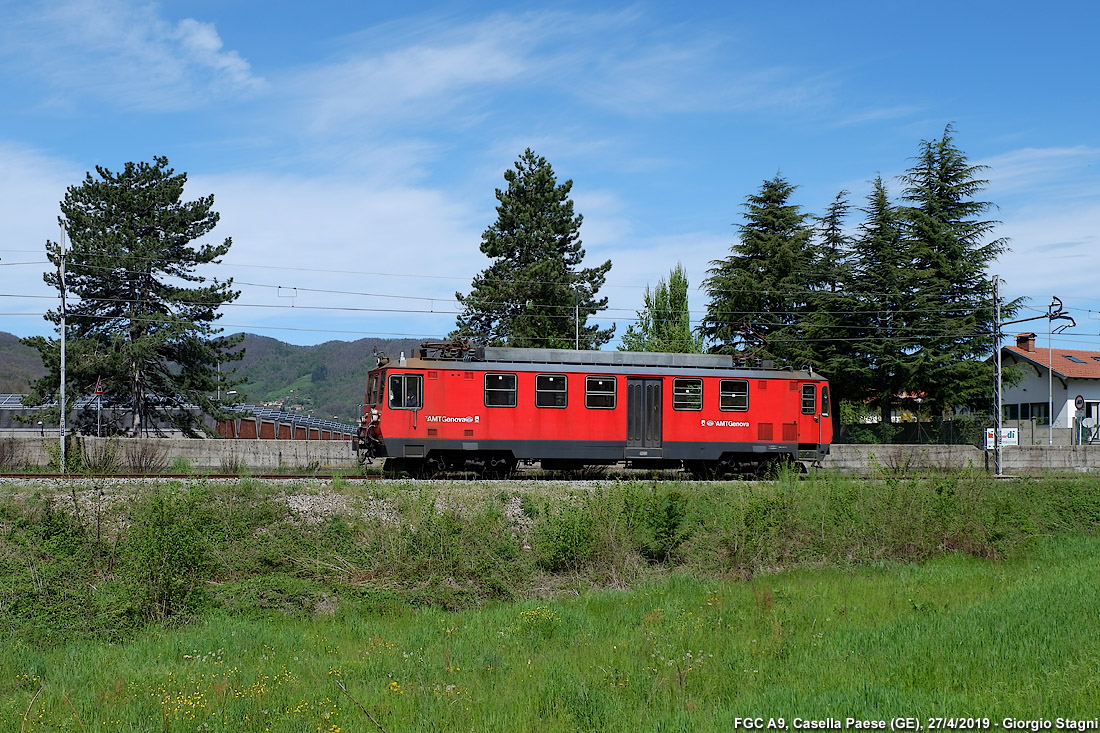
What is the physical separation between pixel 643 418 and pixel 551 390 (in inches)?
102

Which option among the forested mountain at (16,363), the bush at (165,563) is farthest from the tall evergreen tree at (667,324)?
the forested mountain at (16,363)

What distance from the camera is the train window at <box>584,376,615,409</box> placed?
878 inches

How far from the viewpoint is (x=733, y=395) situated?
77.0 feet

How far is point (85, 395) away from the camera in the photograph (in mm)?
39188

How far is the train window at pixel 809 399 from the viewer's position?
79.8 feet

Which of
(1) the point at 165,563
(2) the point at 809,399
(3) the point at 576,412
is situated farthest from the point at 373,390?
(2) the point at 809,399

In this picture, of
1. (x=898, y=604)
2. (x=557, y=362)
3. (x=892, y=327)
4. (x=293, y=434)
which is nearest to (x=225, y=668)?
(x=898, y=604)

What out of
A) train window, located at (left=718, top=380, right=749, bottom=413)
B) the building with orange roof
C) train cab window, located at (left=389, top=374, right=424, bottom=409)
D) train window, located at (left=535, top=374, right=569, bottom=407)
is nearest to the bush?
train cab window, located at (left=389, top=374, right=424, bottom=409)

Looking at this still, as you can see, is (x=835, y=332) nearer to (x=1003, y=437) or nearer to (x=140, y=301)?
(x=1003, y=437)

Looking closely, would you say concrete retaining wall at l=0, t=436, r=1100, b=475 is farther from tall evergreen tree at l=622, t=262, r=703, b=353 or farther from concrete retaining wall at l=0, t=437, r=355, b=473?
tall evergreen tree at l=622, t=262, r=703, b=353

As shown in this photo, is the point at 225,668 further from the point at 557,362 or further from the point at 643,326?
the point at 643,326

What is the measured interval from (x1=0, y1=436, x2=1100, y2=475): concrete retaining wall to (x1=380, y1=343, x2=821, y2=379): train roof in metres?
4.33

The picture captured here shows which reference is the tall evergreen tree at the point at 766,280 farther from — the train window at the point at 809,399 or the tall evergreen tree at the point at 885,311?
the train window at the point at 809,399

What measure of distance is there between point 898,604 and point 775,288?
36870 millimetres
